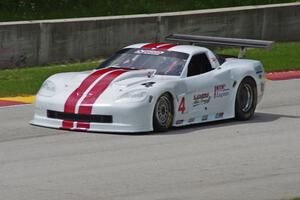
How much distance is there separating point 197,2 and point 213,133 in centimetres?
1454

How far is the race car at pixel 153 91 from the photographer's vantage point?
14.4 m

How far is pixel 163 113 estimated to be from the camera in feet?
48.5

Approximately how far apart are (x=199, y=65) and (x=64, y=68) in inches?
264

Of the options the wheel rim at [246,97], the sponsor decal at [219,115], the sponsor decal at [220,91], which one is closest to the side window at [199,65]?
the sponsor decal at [220,91]

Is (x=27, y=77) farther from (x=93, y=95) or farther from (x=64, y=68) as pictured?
(x=93, y=95)

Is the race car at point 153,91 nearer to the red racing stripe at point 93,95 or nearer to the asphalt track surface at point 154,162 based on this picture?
the red racing stripe at point 93,95

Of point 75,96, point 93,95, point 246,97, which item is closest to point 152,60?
point 93,95

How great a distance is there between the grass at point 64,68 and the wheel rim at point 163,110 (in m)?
4.88

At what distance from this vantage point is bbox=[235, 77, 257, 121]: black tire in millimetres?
16344

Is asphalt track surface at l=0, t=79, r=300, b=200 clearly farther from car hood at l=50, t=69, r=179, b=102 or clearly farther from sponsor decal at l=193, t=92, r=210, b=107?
car hood at l=50, t=69, r=179, b=102

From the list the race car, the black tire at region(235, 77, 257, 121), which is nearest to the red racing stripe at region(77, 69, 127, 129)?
the race car

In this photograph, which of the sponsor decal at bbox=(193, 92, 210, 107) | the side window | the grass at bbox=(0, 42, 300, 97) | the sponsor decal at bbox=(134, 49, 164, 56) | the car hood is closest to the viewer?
the car hood

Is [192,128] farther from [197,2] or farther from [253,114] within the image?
[197,2]

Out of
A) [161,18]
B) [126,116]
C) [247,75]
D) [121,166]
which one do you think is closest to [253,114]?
[247,75]
